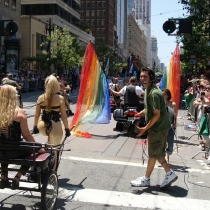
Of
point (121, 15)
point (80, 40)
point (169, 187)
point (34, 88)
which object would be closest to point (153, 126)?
point (169, 187)

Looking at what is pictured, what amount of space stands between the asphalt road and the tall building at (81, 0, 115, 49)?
11977 cm

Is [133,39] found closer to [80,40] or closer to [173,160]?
[80,40]

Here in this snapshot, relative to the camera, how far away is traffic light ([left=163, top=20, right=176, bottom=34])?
17547 mm

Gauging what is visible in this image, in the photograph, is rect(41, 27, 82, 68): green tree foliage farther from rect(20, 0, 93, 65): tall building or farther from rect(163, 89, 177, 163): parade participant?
rect(163, 89, 177, 163): parade participant

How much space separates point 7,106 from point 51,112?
1.54 m

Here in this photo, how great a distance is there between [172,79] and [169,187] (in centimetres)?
523

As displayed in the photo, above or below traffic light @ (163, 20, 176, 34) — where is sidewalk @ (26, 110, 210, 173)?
below

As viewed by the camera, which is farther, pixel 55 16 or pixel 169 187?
pixel 55 16

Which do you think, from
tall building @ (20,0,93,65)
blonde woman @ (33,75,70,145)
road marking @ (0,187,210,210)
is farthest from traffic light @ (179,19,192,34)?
tall building @ (20,0,93,65)

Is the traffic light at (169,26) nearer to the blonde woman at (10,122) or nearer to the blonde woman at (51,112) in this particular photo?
the blonde woman at (51,112)

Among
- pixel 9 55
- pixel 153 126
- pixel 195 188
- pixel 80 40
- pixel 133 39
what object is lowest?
pixel 195 188

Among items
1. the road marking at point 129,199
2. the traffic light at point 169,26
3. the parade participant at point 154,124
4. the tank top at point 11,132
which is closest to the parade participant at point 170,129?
the parade participant at point 154,124

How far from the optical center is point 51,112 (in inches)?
246

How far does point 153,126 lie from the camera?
234 inches
